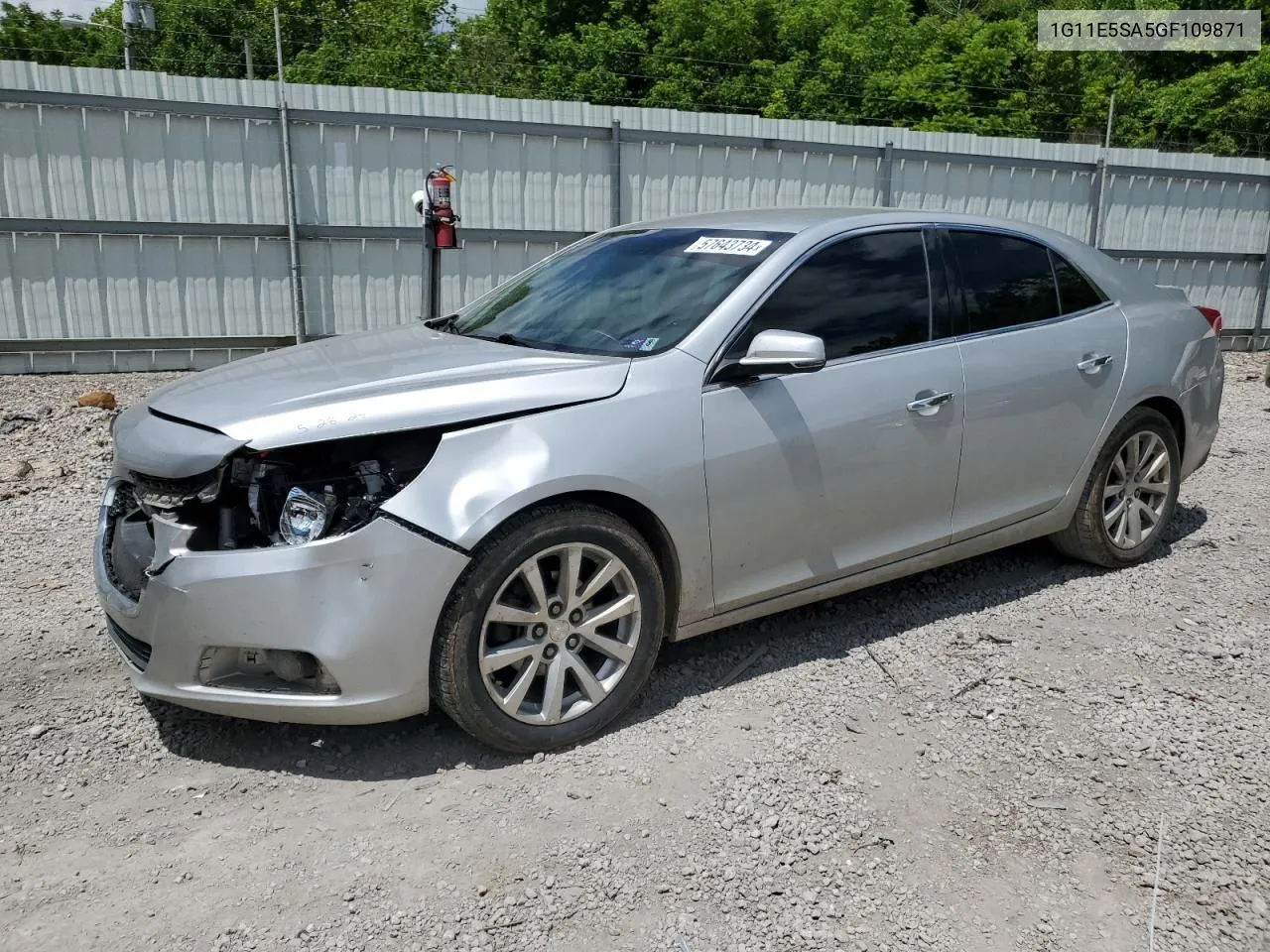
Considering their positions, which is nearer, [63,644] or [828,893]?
[828,893]

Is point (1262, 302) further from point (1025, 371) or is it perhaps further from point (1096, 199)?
point (1025, 371)

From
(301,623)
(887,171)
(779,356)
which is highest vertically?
(887,171)

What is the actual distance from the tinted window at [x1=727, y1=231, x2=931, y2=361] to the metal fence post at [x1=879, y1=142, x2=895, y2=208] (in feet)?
27.5

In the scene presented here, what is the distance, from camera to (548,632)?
329cm

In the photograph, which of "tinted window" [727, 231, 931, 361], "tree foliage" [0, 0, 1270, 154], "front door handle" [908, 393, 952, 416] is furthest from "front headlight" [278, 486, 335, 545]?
"tree foliage" [0, 0, 1270, 154]

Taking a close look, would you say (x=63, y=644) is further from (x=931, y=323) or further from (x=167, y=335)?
(x=167, y=335)

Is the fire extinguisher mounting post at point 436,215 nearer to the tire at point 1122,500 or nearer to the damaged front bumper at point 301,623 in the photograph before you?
the tire at point 1122,500

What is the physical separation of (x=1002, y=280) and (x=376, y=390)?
2.69 m

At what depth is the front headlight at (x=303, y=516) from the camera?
303 centimetres

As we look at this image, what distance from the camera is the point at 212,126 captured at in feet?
31.2

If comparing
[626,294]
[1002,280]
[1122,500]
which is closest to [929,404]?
[1002,280]

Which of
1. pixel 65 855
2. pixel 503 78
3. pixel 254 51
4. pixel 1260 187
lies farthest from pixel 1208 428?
pixel 254 51

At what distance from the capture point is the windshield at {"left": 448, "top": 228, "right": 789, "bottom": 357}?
3754mm

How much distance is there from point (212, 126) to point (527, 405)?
771cm
